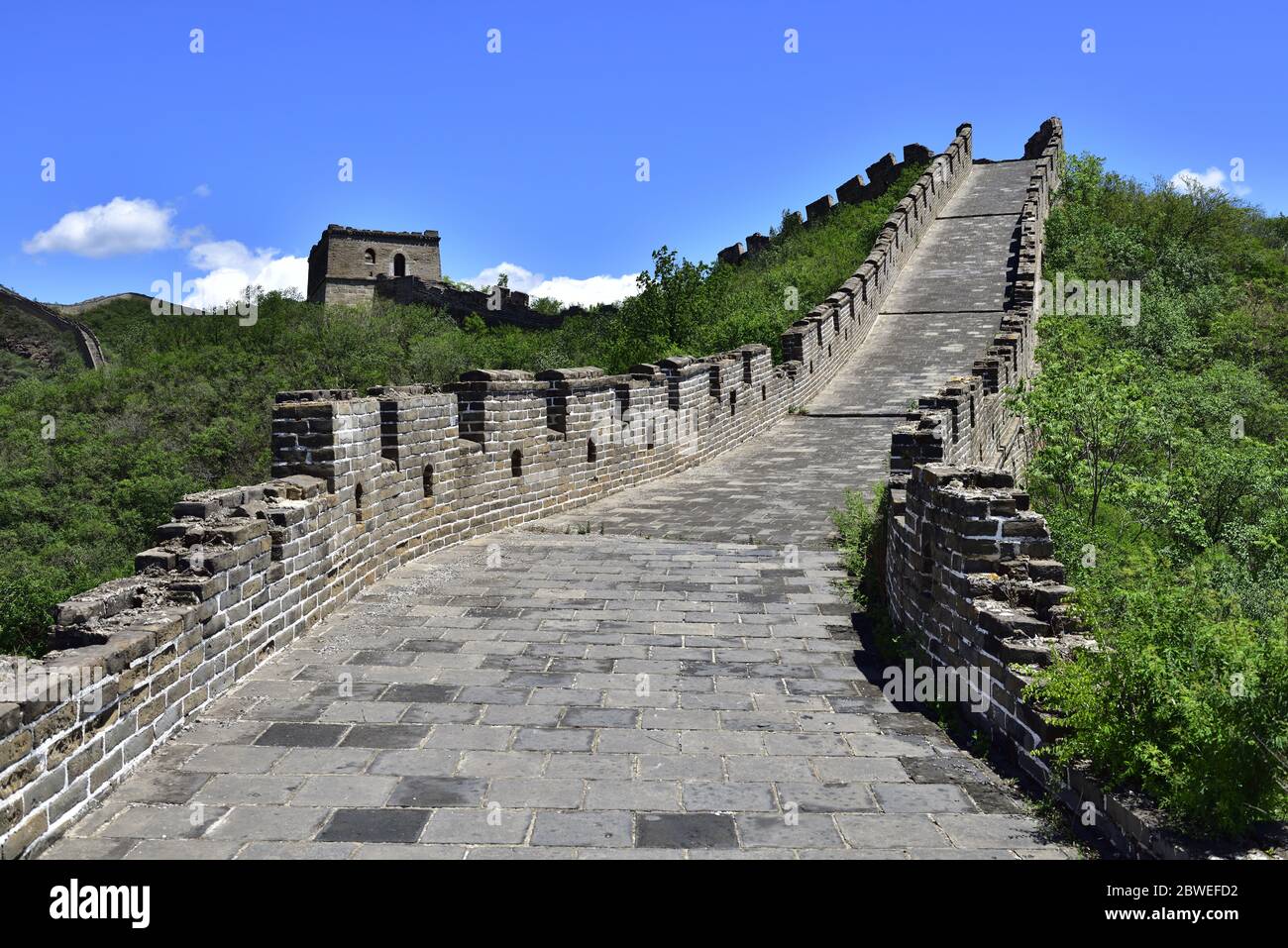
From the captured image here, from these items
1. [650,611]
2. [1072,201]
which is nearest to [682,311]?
[650,611]

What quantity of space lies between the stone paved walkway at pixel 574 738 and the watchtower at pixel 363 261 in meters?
43.4

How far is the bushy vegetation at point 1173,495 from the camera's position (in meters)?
3.59

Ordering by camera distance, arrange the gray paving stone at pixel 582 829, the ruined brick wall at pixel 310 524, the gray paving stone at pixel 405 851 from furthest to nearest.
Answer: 1. the ruined brick wall at pixel 310 524
2. the gray paving stone at pixel 582 829
3. the gray paving stone at pixel 405 851

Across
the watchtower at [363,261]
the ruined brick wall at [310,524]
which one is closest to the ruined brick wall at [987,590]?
the ruined brick wall at [310,524]

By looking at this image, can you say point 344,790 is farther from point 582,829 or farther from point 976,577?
point 976,577

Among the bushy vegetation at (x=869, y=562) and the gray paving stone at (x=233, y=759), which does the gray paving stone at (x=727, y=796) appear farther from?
the bushy vegetation at (x=869, y=562)

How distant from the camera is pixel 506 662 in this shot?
6.17m

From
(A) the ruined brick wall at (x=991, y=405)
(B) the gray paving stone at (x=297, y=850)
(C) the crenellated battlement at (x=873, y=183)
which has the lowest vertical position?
(B) the gray paving stone at (x=297, y=850)

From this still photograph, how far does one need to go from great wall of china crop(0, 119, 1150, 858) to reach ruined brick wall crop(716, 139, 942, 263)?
971 inches

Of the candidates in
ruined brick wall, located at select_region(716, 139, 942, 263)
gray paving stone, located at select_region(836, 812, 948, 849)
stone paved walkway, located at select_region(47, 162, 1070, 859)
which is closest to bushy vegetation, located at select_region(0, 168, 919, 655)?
ruined brick wall, located at select_region(716, 139, 942, 263)

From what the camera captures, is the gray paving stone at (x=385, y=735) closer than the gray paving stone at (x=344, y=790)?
No
